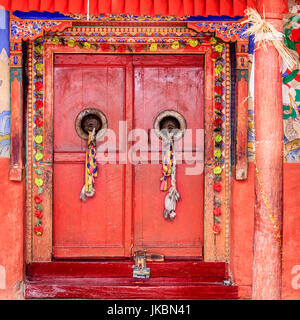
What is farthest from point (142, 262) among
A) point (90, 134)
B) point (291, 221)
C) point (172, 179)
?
point (291, 221)

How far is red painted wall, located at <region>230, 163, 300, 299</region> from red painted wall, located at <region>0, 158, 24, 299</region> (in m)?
2.17

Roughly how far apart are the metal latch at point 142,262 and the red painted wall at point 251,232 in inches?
32.1

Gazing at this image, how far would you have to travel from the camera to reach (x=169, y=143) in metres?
4.73

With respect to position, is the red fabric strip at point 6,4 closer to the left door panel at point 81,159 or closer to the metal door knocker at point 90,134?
the left door panel at point 81,159

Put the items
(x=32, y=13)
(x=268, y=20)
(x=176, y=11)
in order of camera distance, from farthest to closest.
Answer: (x=32, y=13) → (x=176, y=11) → (x=268, y=20)

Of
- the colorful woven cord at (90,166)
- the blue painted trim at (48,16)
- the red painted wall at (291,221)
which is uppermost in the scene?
the blue painted trim at (48,16)

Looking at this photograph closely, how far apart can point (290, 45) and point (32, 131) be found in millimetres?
2786

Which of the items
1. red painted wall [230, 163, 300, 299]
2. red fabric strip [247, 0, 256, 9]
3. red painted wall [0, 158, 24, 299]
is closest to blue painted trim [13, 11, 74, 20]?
red painted wall [0, 158, 24, 299]

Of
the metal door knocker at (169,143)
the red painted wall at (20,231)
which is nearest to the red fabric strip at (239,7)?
the metal door knocker at (169,143)

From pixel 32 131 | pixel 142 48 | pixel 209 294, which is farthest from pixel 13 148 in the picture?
pixel 209 294

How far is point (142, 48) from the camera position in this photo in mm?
4660

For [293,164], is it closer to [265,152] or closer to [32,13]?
[265,152]

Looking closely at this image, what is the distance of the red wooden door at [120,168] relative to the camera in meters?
4.73

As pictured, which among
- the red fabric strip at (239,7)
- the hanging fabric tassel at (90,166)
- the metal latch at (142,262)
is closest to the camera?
the red fabric strip at (239,7)
